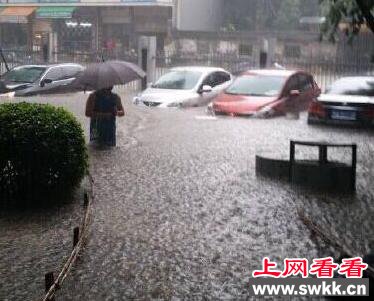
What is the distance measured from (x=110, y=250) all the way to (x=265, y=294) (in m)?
1.75

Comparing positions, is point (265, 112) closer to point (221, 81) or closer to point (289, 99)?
point (289, 99)

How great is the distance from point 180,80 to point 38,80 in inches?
200

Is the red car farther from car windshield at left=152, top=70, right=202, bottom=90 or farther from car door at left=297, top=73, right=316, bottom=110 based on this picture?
car windshield at left=152, top=70, right=202, bottom=90

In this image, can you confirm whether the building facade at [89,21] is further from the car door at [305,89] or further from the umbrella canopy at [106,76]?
the umbrella canopy at [106,76]

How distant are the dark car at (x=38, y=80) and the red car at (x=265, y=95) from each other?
5922 mm

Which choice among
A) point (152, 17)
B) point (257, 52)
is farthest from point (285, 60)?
point (152, 17)

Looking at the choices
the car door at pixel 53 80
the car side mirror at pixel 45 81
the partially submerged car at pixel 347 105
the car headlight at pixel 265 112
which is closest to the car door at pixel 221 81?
the car headlight at pixel 265 112

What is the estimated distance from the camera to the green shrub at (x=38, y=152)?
723 centimetres

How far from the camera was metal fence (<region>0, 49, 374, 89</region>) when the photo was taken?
78.2ft

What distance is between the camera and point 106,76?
10.9 m

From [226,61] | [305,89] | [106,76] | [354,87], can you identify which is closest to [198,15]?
[226,61]

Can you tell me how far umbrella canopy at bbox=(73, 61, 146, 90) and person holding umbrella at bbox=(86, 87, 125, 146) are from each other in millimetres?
429

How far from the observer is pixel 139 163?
33.1 feet

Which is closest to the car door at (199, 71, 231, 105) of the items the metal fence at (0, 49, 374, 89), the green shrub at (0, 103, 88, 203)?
the metal fence at (0, 49, 374, 89)
